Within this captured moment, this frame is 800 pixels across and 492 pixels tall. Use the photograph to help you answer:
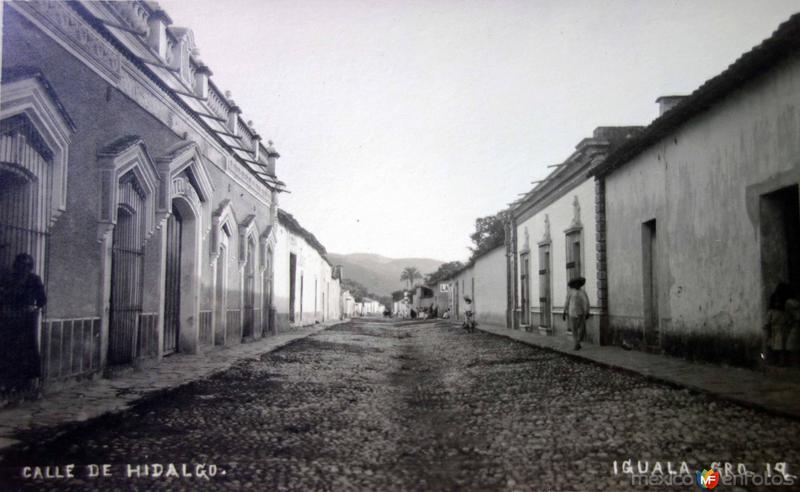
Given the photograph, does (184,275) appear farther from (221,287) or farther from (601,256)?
(601,256)

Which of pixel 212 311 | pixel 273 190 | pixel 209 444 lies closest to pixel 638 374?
pixel 209 444

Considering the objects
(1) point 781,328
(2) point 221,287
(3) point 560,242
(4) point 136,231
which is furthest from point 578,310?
(4) point 136,231

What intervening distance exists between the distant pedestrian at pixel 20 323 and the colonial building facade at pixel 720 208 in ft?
26.5

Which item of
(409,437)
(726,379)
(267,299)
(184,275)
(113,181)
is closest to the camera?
(409,437)

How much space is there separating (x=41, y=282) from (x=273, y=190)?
14.2 metres

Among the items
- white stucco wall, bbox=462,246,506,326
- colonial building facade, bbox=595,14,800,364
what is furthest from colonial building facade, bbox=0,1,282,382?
white stucco wall, bbox=462,246,506,326

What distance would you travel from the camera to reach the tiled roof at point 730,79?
6922 mm

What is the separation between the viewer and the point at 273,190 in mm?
20422

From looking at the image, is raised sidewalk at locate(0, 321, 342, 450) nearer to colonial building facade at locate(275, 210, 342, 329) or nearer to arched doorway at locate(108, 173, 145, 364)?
arched doorway at locate(108, 173, 145, 364)

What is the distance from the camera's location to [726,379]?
722cm

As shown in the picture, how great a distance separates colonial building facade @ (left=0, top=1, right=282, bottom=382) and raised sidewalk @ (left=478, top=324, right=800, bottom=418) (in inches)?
265

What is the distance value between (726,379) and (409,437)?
4.07 meters

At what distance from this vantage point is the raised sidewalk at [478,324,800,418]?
18.1 feet

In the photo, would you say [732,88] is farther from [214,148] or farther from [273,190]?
[273,190]
